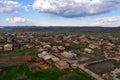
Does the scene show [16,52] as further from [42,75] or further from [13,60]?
[42,75]

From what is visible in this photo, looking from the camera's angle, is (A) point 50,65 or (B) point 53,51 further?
(B) point 53,51

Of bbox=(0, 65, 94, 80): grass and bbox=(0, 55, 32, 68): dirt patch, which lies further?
bbox=(0, 55, 32, 68): dirt patch

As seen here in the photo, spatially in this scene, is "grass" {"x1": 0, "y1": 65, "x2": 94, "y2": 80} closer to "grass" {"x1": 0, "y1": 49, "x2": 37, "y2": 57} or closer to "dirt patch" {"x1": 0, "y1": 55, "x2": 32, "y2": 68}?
"dirt patch" {"x1": 0, "y1": 55, "x2": 32, "y2": 68}

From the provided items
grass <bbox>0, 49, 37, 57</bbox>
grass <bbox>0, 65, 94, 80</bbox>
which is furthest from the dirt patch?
grass <bbox>0, 49, 37, 57</bbox>

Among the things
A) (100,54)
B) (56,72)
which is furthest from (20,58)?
(100,54)

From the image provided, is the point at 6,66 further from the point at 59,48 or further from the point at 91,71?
the point at 59,48

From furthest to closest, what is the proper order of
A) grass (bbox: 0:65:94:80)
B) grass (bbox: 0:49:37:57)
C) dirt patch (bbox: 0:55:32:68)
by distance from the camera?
grass (bbox: 0:49:37:57)
dirt patch (bbox: 0:55:32:68)
grass (bbox: 0:65:94:80)
